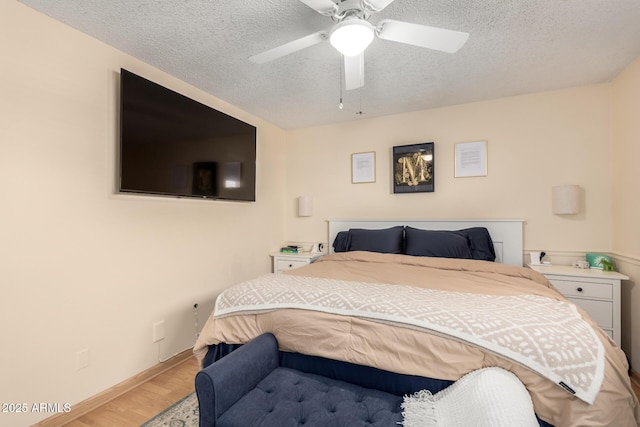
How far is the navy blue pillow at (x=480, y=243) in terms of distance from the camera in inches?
111

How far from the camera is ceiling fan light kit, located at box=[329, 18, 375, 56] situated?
4.95ft

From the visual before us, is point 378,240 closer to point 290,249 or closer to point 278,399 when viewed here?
point 290,249

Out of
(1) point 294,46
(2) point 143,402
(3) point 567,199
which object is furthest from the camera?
(3) point 567,199

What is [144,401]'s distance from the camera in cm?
201

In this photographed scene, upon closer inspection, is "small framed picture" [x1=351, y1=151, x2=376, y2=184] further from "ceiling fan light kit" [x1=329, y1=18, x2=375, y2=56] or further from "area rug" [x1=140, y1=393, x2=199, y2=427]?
"area rug" [x1=140, y1=393, x2=199, y2=427]

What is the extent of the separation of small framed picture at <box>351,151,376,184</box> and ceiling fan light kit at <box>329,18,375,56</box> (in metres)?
2.12

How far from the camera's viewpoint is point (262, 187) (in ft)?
12.4

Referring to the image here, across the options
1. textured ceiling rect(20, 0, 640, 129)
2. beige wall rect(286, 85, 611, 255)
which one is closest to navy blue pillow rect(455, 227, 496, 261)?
beige wall rect(286, 85, 611, 255)

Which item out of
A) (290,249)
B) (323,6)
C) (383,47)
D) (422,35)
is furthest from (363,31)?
(290,249)

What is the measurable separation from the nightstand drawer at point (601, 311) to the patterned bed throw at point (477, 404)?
188cm

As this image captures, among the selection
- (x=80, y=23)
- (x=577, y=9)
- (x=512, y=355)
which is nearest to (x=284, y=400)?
(x=512, y=355)

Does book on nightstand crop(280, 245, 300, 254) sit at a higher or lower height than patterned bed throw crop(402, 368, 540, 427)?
higher

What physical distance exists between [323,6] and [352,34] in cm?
19

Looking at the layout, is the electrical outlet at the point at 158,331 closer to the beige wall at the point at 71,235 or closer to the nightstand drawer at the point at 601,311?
the beige wall at the point at 71,235
